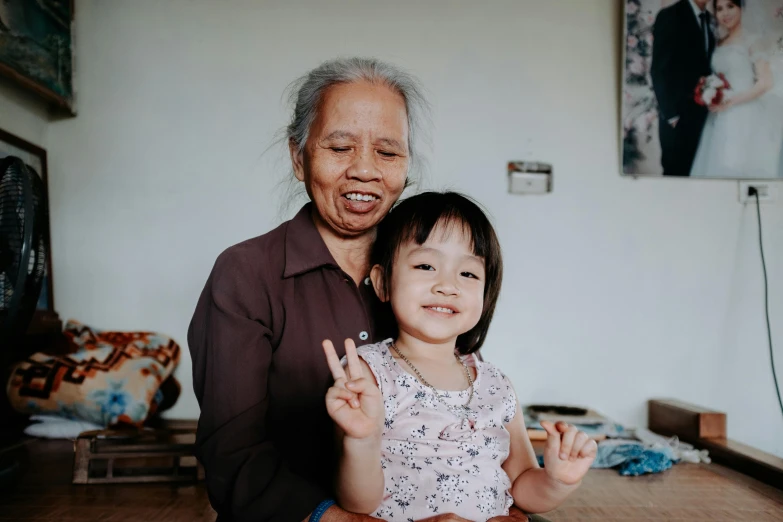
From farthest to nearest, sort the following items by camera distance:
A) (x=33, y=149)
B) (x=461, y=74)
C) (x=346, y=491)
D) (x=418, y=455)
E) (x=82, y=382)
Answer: (x=461, y=74), (x=33, y=149), (x=82, y=382), (x=418, y=455), (x=346, y=491)

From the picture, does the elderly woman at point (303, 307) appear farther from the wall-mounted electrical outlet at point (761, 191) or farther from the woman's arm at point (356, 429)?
the wall-mounted electrical outlet at point (761, 191)

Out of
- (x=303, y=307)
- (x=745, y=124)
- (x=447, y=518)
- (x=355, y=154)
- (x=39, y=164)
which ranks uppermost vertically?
(x=745, y=124)

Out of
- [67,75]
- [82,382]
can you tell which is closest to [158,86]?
[67,75]

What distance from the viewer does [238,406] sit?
116cm

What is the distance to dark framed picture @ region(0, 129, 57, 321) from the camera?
277 cm

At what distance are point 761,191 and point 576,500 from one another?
2.19 m

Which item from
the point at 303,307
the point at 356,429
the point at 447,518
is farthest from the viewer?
the point at 303,307

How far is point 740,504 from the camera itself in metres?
2.19

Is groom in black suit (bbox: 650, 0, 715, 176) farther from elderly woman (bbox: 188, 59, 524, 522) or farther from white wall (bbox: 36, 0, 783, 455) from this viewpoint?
elderly woman (bbox: 188, 59, 524, 522)

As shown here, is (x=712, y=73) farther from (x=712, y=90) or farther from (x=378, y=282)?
(x=378, y=282)

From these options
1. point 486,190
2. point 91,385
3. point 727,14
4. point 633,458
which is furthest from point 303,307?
point 727,14

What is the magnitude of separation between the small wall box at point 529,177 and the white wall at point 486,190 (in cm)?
6

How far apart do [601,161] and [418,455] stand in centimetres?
261

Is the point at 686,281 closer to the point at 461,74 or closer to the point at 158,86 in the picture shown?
the point at 461,74
